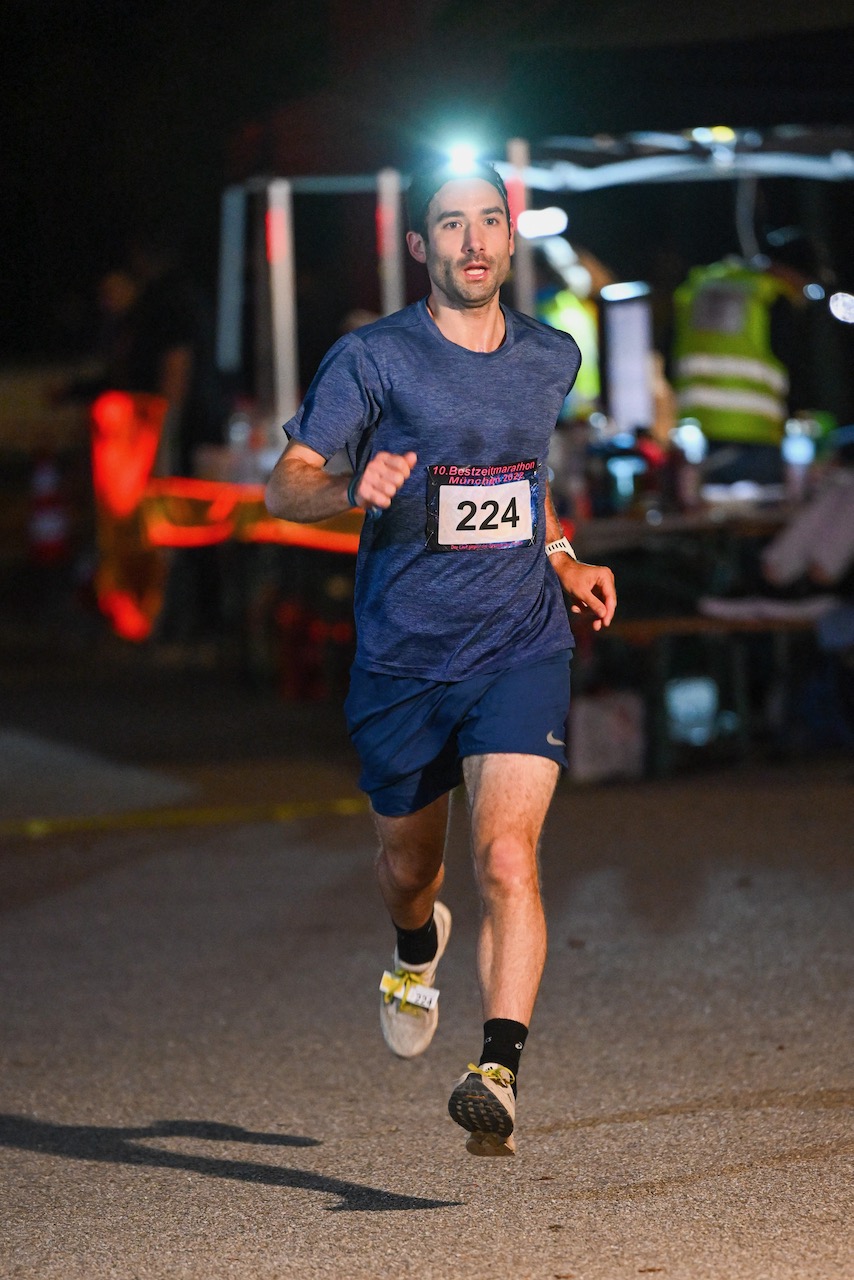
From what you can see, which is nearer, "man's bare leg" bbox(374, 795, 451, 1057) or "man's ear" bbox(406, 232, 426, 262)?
"man's ear" bbox(406, 232, 426, 262)

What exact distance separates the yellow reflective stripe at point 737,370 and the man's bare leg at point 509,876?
7.50 m

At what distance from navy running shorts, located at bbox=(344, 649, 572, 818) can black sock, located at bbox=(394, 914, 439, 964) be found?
1.35 feet

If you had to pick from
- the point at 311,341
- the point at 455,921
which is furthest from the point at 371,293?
the point at 455,921

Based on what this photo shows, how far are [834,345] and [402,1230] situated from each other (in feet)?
35.1

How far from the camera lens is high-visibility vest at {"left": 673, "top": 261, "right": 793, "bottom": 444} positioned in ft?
38.7

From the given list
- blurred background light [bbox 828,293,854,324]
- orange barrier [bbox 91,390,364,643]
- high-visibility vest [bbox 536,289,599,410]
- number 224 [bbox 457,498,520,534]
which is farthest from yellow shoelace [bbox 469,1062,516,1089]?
orange barrier [bbox 91,390,364,643]

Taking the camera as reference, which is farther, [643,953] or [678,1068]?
[643,953]

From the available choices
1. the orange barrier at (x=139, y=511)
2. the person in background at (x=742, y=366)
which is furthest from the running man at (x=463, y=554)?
the orange barrier at (x=139, y=511)

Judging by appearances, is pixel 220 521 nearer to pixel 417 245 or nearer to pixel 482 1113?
pixel 417 245

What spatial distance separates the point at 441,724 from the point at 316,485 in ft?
2.06

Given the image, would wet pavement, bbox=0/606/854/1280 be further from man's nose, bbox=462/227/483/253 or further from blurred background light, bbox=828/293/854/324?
blurred background light, bbox=828/293/854/324

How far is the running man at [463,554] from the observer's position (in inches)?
179

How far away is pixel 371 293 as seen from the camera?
1602 centimetres

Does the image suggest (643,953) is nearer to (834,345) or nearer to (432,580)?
(432,580)
